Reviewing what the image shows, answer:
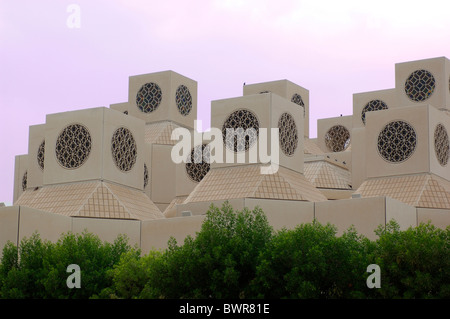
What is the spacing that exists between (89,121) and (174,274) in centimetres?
1422

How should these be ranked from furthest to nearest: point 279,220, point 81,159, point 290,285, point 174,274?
point 81,159
point 279,220
point 174,274
point 290,285

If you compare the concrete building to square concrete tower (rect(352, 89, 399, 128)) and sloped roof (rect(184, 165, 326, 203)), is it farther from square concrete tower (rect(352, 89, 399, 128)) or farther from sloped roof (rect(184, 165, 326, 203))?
square concrete tower (rect(352, 89, 399, 128))

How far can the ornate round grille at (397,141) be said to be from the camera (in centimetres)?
4725

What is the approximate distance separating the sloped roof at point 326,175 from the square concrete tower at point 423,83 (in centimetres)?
523

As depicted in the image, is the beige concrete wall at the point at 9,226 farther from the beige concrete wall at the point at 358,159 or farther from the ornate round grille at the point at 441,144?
the beige concrete wall at the point at 358,159

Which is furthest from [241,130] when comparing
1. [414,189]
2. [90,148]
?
[414,189]

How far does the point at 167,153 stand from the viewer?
5772 cm

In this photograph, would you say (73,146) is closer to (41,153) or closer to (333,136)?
(41,153)

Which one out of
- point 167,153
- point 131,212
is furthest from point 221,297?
point 167,153

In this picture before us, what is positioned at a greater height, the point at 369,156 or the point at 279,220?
the point at 369,156

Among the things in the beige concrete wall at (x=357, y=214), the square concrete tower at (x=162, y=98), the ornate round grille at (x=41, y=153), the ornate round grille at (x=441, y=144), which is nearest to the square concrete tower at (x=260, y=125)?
the beige concrete wall at (x=357, y=214)
